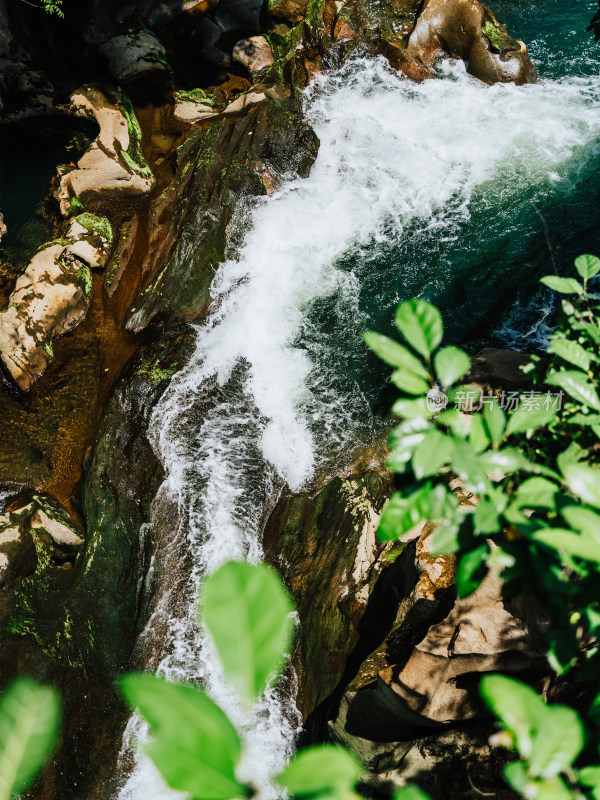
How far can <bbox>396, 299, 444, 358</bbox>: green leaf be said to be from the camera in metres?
1.17

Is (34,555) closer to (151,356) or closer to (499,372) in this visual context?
(151,356)

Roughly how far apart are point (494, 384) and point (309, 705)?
3067 millimetres

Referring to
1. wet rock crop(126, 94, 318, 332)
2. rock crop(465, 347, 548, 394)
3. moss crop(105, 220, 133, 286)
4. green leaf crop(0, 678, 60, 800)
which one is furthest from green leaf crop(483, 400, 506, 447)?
moss crop(105, 220, 133, 286)

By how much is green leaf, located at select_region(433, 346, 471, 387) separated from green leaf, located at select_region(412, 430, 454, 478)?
134mm

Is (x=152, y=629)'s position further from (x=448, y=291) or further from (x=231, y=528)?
(x=448, y=291)

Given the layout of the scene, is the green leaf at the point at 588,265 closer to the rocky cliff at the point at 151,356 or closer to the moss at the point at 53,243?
the rocky cliff at the point at 151,356

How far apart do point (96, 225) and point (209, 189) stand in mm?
1551

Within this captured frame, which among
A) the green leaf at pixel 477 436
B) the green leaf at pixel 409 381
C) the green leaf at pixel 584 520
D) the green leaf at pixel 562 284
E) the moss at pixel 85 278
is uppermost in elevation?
the green leaf at pixel 562 284

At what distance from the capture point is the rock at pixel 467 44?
26.9 ft

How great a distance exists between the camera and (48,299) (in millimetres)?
6113

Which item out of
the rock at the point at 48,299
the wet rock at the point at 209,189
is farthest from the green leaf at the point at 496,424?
the rock at the point at 48,299

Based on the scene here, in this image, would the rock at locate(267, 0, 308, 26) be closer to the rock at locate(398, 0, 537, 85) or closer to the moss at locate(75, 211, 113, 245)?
the rock at locate(398, 0, 537, 85)

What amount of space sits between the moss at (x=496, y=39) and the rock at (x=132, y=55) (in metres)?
5.23

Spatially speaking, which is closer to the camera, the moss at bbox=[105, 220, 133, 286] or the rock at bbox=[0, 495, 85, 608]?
the rock at bbox=[0, 495, 85, 608]
